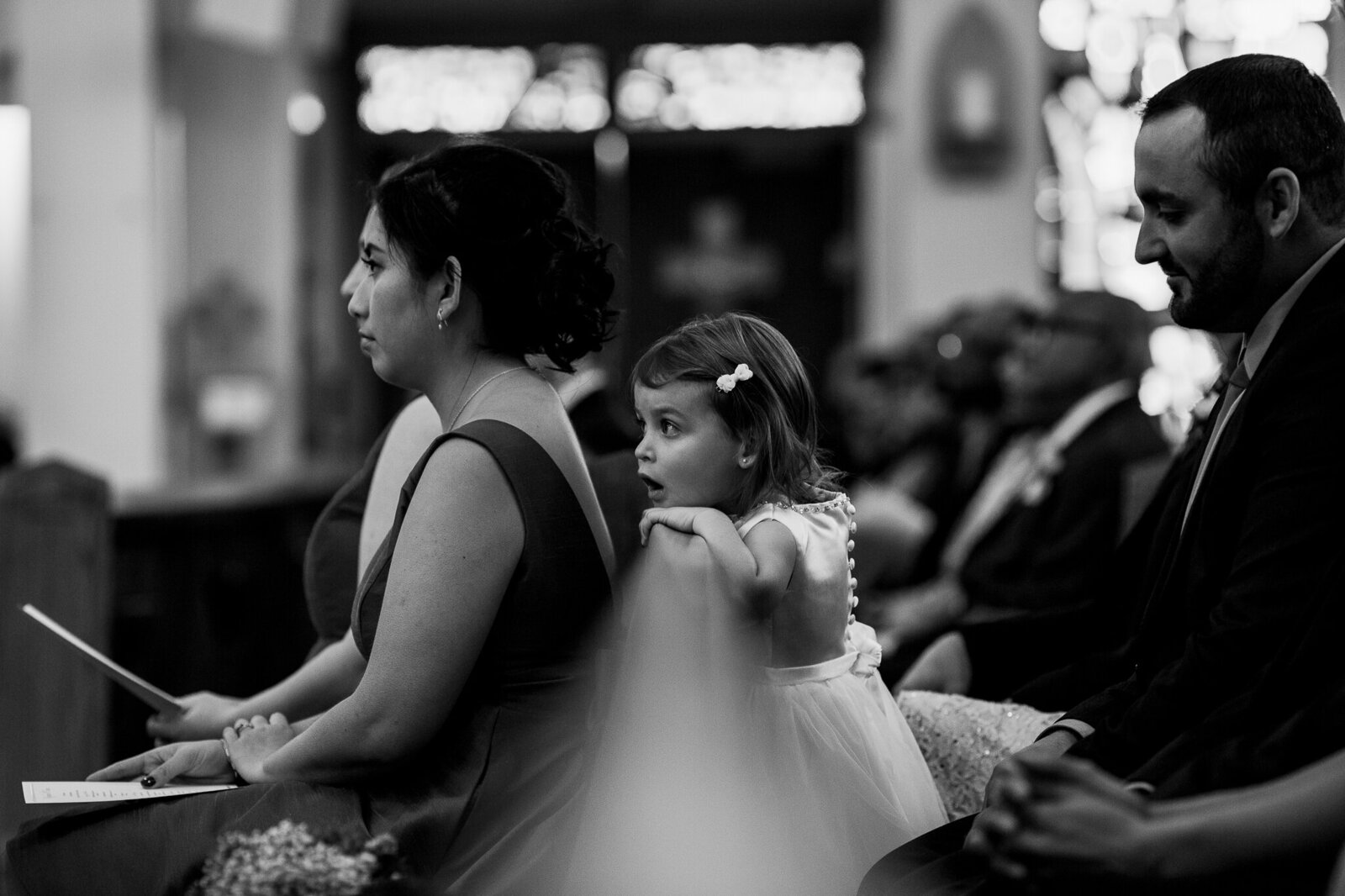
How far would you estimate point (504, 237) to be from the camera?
230cm

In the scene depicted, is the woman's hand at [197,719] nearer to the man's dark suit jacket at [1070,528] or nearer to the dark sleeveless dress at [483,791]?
the dark sleeveless dress at [483,791]

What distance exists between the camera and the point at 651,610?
85.5 inches


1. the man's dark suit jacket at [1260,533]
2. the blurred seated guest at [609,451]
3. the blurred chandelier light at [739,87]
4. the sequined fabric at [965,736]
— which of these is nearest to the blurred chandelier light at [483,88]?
the blurred chandelier light at [739,87]

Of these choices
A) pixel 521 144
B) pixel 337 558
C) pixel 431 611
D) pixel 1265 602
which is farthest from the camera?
pixel 521 144

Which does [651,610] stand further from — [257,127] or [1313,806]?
[257,127]

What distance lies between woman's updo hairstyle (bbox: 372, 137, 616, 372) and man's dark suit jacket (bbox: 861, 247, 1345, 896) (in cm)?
96

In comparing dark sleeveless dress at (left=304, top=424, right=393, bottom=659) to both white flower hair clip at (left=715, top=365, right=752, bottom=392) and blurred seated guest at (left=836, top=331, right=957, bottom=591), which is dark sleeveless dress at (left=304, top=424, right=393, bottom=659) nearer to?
white flower hair clip at (left=715, top=365, right=752, bottom=392)

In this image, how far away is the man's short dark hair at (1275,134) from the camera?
1.95 meters

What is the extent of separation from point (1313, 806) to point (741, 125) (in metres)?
11.6

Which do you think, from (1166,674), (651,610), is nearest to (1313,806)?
(1166,674)

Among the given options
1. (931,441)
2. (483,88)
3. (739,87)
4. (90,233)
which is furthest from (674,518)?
(483,88)

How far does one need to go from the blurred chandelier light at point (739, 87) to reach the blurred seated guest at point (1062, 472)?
26.6ft

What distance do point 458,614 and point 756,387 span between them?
57cm

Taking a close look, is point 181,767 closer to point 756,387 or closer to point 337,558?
point 337,558
